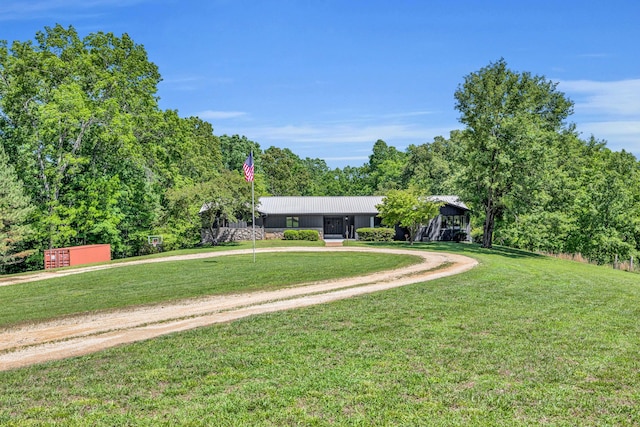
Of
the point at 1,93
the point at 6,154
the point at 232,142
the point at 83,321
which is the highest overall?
the point at 232,142

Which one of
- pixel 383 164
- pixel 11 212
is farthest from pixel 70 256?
pixel 383 164

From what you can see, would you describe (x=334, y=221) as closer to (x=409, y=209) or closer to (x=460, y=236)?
(x=460, y=236)

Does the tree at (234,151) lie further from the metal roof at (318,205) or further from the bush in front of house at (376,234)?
the bush in front of house at (376,234)

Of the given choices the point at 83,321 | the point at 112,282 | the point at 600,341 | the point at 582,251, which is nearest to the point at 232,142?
the point at 582,251

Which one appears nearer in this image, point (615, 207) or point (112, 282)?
point (112, 282)

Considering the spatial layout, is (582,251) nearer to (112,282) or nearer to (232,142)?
(112,282)

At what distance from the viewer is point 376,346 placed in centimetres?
862

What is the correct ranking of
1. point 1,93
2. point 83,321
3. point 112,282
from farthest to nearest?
point 1,93 < point 112,282 < point 83,321

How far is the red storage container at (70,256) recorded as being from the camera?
2903cm

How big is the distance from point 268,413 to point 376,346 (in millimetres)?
3309

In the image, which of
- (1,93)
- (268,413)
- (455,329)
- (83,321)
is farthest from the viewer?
(1,93)

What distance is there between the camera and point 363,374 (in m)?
7.11

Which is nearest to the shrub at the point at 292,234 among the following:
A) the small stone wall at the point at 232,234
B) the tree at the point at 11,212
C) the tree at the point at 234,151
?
the small stone wall at the point at 232,234

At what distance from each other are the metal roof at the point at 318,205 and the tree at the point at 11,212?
1885 cm
